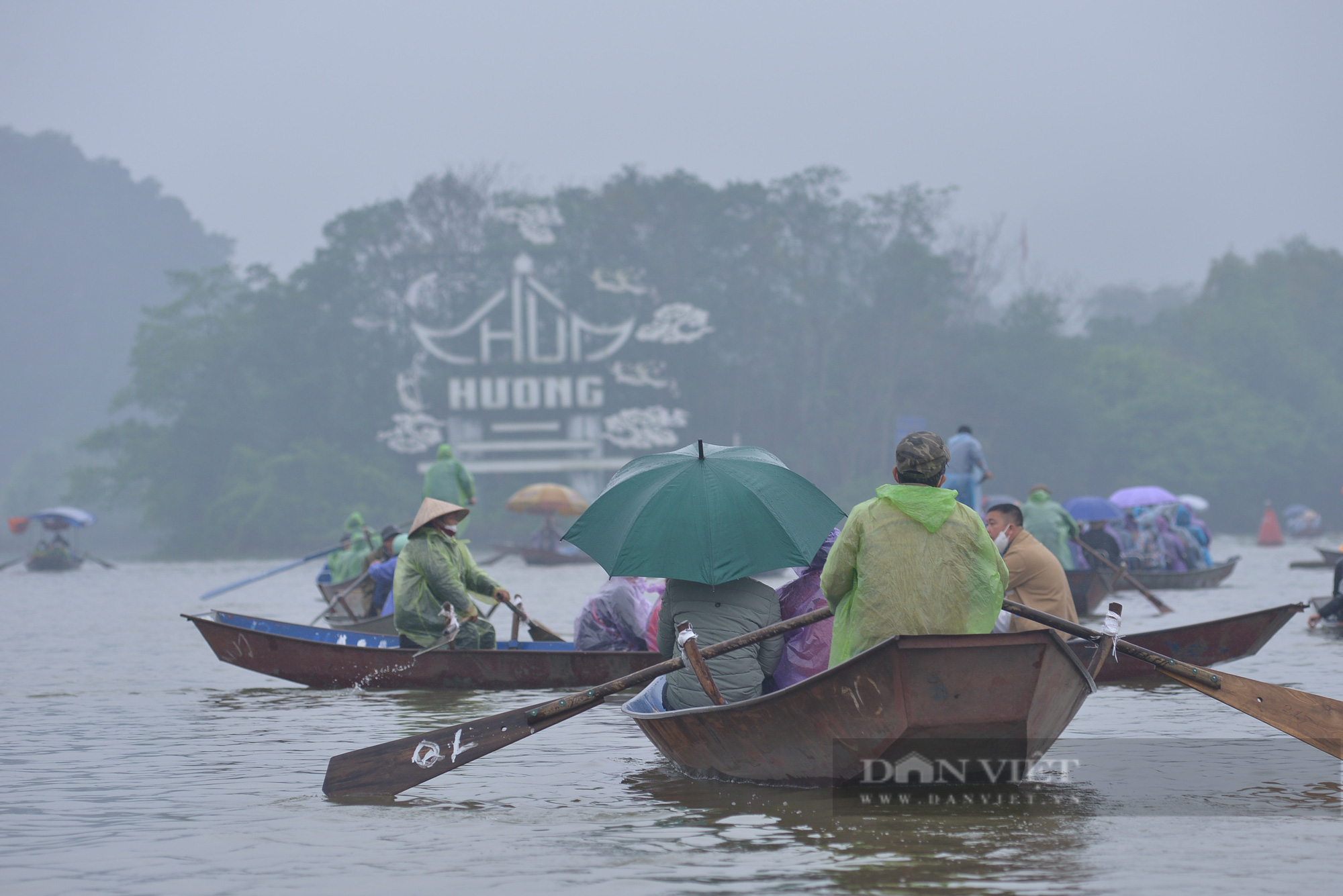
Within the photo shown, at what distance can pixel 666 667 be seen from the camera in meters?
5.95

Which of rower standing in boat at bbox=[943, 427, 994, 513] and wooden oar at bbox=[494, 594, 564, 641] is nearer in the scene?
wooden oar at bbox=[494, 594, 564, 641]

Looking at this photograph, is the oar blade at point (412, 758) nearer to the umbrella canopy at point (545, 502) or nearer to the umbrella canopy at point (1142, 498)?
the umbrella canopy at point (1142, 498)

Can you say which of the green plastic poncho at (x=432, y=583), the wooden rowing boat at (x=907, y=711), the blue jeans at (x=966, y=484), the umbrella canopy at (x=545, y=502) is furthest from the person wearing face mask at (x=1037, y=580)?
the umbrella canopy at (x=545, y=502)

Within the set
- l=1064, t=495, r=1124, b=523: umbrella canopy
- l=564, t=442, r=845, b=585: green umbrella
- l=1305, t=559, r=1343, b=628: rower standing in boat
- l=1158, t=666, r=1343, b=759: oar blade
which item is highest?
l=1064, t=495, r=1124, b=523: umbrella canopy

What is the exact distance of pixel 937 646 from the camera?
4965 millimetres

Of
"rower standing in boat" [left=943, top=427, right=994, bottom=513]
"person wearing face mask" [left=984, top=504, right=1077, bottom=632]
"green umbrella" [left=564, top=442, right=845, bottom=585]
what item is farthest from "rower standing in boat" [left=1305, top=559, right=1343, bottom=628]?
"green umbrella" [left=564, top=442, right=845, bottom=585]

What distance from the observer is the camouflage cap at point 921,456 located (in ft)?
17.4

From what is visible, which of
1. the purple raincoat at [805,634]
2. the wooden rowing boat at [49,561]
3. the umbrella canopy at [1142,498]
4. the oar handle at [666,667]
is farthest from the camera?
the wooden rowing boat at [49,561]

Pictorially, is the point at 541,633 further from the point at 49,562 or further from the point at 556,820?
the point at 49,562

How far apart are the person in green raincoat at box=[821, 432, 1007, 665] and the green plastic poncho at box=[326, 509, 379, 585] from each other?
1072 cm

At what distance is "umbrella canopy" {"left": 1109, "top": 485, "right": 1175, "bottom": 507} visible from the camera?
786 inches

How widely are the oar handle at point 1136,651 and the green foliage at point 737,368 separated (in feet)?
136

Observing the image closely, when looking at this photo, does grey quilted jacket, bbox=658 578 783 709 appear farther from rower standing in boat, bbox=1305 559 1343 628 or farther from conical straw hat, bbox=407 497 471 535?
rower standing in boat, bbox=1305 559 1343 628

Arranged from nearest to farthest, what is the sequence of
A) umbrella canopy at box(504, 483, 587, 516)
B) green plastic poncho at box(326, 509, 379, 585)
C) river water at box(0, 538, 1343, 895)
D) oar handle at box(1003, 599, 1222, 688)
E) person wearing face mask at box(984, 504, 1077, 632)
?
river water at box(0, 538, 1343, 895)
oar handle at box(1003, 599, 1222, 688)
person wearing face mask at box(984, 504, 1077, 632)
green plastic poncho at box(326, 509, 379, 585)
umbrella canopy at box(504, 483, 587, 516)
